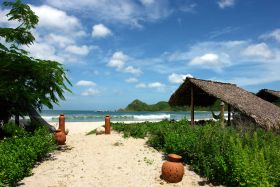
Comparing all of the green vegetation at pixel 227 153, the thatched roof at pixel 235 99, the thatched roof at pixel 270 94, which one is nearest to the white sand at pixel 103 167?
the green vegetation at pixel 227 153

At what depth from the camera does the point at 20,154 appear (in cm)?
961

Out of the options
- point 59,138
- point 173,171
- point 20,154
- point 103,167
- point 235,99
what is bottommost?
point 103,167

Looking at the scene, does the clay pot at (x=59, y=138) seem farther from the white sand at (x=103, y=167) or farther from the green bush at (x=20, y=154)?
the green bush at (x=20, y=154)

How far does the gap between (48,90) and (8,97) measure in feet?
4.78

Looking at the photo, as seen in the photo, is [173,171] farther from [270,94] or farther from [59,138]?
[270,94]

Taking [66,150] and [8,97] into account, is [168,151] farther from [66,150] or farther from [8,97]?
[8,97]

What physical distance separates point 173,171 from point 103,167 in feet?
8.86

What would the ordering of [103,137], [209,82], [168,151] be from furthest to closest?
1. [209,82]
2. [103,137]
3. [168,151]

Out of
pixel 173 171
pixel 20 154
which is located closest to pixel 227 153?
pixel 173 171

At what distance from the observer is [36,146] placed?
1113 cm

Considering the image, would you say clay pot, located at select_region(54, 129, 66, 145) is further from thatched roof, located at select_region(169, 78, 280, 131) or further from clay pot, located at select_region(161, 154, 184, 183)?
thatched roof, located at select_region(169, 78, 280, 131)

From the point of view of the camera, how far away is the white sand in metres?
9.80

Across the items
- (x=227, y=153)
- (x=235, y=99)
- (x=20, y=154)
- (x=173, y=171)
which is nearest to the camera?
(x=227, y=153)

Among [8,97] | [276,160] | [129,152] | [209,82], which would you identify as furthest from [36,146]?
[209,82]
